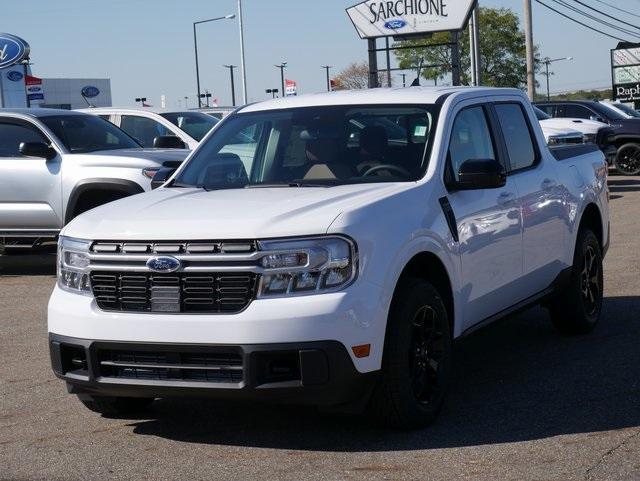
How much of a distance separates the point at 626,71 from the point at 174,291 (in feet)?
155

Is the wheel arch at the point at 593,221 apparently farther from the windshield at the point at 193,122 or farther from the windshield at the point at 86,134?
the windshield at the point at 193,122

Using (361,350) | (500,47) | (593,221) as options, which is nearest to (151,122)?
(593,221)

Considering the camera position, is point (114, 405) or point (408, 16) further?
point (408, 16)

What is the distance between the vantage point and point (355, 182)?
6.65 meters

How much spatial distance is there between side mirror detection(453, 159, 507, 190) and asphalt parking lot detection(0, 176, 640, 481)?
3.98 feet

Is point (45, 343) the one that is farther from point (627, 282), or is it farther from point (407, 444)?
point (627, 282)

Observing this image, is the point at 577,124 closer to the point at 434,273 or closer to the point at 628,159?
the point at 628,159

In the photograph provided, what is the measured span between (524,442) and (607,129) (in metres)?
20.1

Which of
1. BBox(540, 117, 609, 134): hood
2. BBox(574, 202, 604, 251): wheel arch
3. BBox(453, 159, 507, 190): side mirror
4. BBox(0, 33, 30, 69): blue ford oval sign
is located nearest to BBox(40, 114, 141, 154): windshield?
BBox(574, 202, 604, 251): wheel arch

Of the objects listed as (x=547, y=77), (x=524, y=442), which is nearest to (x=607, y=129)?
(x=524, y=442)

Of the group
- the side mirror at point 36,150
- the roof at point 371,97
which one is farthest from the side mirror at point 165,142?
the roof at point 371,97

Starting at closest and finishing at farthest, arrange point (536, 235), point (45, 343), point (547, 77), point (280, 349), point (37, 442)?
point (280, 349), point (37, 442), point (536, 235), point (45, 343), point (547, 77)

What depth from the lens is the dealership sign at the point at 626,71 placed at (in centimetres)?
4984

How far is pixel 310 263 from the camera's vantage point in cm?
551
